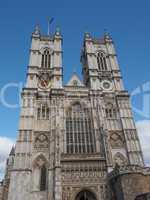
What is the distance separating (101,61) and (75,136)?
15155 millimetres

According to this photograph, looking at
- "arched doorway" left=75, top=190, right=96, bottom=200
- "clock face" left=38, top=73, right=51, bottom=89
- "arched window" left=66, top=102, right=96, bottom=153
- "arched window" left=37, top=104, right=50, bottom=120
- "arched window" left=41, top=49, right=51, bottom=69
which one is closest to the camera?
"arched doorway" left=75, top=190, right=96, bottom=200

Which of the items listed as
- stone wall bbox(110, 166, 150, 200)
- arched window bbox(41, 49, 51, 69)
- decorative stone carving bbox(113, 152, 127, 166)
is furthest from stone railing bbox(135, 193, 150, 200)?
arched window bbox(41, 49, 51, 69)

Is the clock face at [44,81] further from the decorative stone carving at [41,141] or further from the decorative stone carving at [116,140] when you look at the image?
the decorative stone carving at [116,140]

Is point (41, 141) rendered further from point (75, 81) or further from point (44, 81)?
point (75, 81)

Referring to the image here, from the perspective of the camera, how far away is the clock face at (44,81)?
31766 mm

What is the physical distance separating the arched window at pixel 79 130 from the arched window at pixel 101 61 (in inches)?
339

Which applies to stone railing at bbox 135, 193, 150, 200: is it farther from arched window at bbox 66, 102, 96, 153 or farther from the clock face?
the clock face

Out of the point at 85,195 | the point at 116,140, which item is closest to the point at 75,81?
the point at 116,140

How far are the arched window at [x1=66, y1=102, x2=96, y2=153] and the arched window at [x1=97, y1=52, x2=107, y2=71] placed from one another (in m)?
8.62

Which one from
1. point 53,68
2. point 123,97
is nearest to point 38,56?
point 53,68

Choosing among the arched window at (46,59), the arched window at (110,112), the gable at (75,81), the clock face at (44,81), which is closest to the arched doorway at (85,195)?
the arched window at (110,112)

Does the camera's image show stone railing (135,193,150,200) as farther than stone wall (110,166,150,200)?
No

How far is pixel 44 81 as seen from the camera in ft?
106

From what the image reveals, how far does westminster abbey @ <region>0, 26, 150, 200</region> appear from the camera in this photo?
22.2 metres
